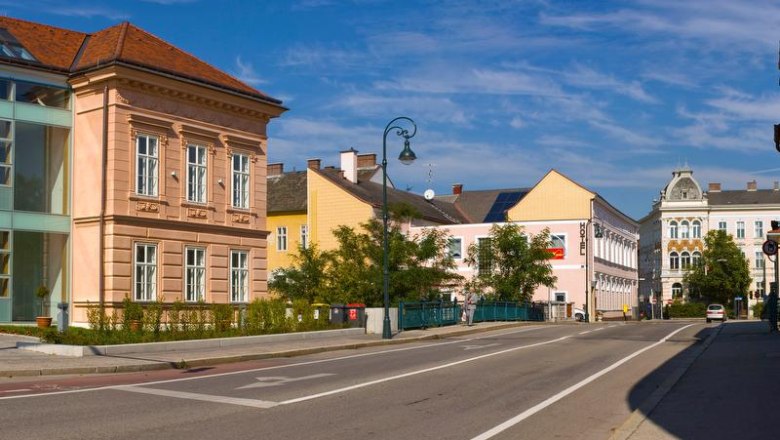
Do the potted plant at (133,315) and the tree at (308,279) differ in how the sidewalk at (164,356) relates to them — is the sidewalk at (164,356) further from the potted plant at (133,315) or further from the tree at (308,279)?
the tree at (308,279)

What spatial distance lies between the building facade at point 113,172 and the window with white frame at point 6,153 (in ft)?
0.15

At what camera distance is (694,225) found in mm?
107750

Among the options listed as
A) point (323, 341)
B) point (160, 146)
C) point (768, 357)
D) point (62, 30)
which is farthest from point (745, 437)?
point (62, 30)

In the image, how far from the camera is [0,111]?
100 feet

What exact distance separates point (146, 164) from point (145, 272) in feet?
13.0

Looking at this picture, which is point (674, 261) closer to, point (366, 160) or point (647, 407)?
point (366, 160)

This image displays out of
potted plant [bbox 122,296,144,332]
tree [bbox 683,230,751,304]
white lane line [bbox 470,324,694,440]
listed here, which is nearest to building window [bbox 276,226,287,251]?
potted plant [bbox 122,296,144,332]

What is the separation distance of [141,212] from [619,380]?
67.2 ft

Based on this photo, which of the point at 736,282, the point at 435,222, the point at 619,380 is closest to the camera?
the point at 619,380

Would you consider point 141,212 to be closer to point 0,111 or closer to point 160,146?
point 160,146

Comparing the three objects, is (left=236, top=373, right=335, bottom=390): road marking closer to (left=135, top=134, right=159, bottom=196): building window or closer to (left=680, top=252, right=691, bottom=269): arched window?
(left=135, top=134, right=159, bottom=196): building window

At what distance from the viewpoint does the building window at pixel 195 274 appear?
111 feet

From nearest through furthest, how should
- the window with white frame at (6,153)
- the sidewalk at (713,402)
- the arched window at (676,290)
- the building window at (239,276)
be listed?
the sidewalk at (713,402), the window with white frame at (6,153), the building window at (239,276), the arched window at (676,290)

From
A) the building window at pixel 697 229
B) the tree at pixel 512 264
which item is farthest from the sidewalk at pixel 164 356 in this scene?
the building window at pixel 697 229
